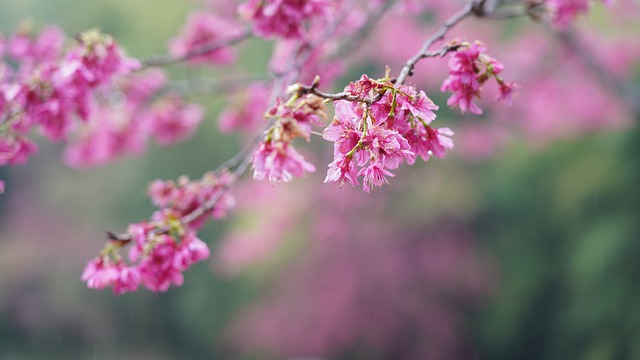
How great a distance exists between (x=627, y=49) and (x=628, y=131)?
0.43 meters

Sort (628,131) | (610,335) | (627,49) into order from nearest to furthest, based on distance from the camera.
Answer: (610,335)
(628,131)
(627,49)

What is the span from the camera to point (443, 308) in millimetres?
3357

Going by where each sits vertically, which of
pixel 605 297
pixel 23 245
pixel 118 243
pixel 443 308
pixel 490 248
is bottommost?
pixel 118 243

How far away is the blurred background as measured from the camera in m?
2.78

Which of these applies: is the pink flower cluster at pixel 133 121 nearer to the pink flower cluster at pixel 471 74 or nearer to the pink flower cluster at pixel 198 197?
the pink flower cluster at pixel 198 197

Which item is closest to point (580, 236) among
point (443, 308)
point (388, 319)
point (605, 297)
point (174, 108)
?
point (605, 297)

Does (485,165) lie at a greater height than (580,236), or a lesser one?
greater

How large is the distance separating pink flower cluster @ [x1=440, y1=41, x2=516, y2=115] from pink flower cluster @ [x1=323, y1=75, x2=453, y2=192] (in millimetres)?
148

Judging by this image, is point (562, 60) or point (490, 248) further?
point (490, 248)

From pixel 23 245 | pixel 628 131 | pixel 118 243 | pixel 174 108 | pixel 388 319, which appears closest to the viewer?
pixel 118 243

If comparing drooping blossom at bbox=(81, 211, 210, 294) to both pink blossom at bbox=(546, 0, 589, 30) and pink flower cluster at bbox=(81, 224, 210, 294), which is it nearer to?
pink flower cluster at bbox=(81, 224, 210, 294)

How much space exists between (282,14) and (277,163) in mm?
430

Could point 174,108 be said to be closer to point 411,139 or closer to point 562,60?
point 411,139

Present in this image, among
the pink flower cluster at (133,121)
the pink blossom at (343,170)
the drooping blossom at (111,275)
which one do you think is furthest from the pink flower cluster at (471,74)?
the pink flower cluster at (133,121)
